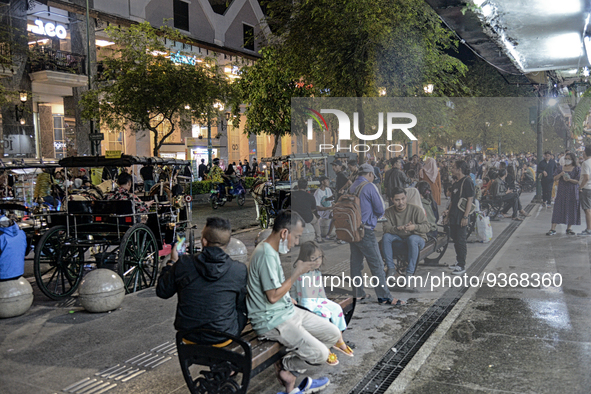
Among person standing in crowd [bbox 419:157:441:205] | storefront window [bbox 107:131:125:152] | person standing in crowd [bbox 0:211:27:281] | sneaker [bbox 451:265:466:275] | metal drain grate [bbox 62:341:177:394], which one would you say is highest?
storefront window [bbox 107:131:125:152]

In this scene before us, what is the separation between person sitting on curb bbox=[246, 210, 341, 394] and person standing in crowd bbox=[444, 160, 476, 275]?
15.1 feet

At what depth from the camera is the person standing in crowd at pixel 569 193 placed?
10.8 meters

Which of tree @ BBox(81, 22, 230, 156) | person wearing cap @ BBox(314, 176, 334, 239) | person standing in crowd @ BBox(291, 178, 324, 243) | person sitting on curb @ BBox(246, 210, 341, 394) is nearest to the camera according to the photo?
person sitting on curb @ BBox(246, 210, 341, 394)

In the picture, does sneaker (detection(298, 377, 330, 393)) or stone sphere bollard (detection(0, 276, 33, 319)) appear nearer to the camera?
sneaker (detection(298, 377, 330, 393))

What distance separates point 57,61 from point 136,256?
65.2 feet

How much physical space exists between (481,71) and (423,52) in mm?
19263

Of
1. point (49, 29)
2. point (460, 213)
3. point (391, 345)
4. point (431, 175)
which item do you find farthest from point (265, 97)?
point (391, 345)

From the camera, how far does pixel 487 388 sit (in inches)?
170

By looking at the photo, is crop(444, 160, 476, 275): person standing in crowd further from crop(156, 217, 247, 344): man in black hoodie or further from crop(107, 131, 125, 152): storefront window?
crop(107, 131, 125, 152): storefront window

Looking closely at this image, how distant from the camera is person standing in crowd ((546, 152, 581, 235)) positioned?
10.8m

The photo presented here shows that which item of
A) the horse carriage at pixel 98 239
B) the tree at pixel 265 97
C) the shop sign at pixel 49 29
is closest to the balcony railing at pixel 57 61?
the shop sign at pixel 49 29

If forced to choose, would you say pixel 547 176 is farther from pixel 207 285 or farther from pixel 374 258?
pixel 207 285

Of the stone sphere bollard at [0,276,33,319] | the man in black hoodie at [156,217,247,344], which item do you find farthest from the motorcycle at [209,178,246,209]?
the man in black hoodie at [156,217,247,344]

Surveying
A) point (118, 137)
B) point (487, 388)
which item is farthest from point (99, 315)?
point (118, 137)
